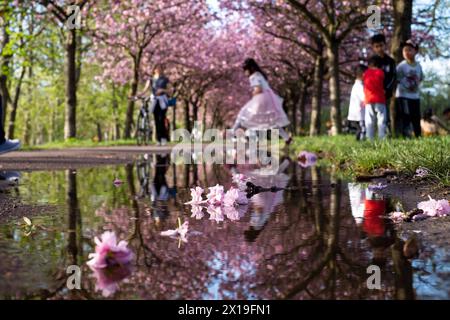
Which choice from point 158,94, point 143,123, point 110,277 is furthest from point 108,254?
point 143,123

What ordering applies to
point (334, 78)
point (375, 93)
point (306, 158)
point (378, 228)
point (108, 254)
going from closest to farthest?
point (108, 254) < point (378, 228) < point (375, 93) < point (306, 158) < point (334, 78)

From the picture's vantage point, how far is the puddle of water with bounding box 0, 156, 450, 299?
7.38ft

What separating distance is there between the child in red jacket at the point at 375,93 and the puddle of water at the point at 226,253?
655 centimetres

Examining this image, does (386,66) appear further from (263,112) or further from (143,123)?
(143,123)

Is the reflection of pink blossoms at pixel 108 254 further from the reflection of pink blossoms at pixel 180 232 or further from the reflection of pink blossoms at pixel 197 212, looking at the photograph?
the reflection of pink blossoms at pixel 197 212

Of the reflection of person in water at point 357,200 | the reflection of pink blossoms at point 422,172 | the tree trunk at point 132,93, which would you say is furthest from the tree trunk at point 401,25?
the tree trunk at point 132,93

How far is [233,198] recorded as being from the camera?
484 cm

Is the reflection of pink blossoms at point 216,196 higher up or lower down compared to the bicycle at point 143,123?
lower down

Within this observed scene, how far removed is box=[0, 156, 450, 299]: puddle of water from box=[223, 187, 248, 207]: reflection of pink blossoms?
3.9 inches

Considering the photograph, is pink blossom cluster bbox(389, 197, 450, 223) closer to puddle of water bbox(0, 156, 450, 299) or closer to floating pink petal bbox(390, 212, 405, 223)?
floating pink petal bbox(390, 212, 405, 223)

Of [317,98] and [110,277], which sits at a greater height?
[317,98]

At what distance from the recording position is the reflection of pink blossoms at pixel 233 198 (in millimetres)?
4805

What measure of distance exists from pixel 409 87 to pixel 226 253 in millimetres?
10208
